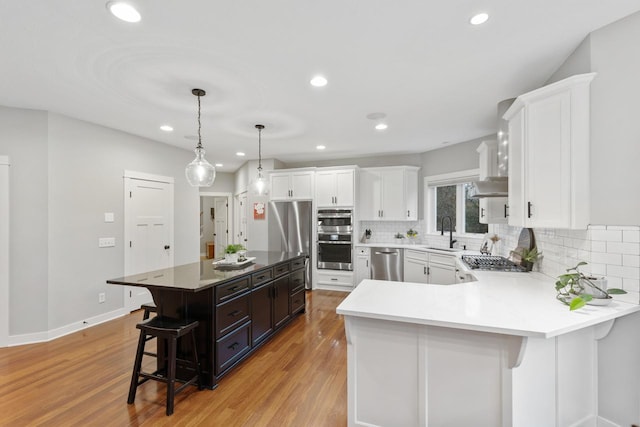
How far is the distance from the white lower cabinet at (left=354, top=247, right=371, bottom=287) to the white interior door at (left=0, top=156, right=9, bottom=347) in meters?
4.65

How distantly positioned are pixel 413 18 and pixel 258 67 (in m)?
1.23

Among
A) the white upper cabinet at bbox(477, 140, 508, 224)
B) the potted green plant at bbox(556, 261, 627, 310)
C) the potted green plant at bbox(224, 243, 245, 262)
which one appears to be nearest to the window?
the white upper cabinet at bbox(477, 140, 508, 224)

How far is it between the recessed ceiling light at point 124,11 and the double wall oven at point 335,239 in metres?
4.16

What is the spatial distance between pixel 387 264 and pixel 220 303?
350cm

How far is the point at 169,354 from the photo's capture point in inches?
81.8

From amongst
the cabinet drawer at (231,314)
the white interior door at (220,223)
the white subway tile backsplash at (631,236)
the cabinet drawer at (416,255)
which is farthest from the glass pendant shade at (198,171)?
the white interior door at (220,223)

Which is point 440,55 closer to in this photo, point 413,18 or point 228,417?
point 413,18

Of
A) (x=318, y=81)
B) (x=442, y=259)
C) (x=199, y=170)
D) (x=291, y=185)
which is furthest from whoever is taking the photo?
(x=291, y=185)

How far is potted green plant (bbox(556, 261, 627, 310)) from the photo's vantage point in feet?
5.29

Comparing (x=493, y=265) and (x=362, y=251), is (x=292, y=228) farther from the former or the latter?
(x=493, y=265)

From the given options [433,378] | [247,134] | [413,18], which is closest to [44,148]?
[247,134]

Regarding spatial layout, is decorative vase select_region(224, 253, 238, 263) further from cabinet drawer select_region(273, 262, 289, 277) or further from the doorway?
the doorway

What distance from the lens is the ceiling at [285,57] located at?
1746mm

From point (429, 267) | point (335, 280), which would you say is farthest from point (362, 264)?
point (429, 267)
